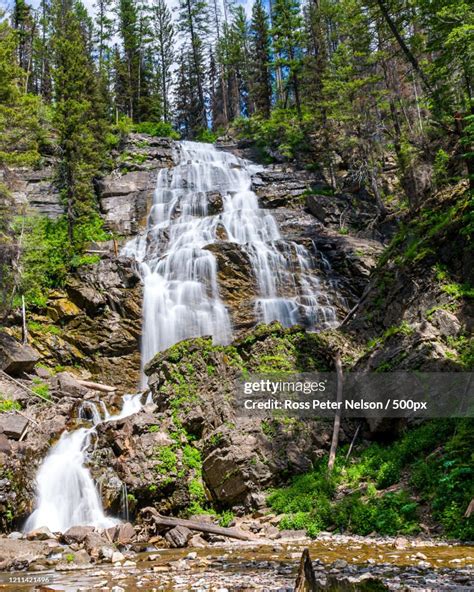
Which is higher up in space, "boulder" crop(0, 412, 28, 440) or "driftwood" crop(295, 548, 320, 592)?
"boulder" crop(0, 412, 28, 440)

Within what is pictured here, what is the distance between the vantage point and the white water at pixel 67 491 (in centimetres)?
1217

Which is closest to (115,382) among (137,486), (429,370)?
(137,486)

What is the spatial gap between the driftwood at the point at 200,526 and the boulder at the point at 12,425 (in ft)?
15.8

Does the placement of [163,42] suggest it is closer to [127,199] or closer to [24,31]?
[24,31]

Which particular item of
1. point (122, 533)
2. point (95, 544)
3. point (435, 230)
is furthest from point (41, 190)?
point (95, 544)

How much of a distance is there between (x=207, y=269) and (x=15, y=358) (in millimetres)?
9572

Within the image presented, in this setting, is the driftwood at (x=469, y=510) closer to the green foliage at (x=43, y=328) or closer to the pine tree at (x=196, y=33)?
the green foliage at (x=43, y=328)

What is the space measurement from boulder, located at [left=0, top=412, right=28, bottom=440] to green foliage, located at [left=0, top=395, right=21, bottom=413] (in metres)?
1.07

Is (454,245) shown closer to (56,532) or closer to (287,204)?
(56,532)

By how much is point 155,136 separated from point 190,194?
15528 millimetres

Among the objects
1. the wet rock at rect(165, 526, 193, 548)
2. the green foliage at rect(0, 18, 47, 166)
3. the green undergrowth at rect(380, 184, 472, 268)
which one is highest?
the green foliage at rect(0, 18, 47, 166)

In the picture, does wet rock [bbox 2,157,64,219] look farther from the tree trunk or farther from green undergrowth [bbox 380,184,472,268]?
the tree trunk

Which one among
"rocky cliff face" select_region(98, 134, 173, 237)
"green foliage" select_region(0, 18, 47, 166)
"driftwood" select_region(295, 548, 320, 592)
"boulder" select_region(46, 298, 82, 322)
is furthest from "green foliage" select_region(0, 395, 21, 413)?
"rocky cliff face" select_region(98, 134, 173, 237)

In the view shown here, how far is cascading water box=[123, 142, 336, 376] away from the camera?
22469mm
